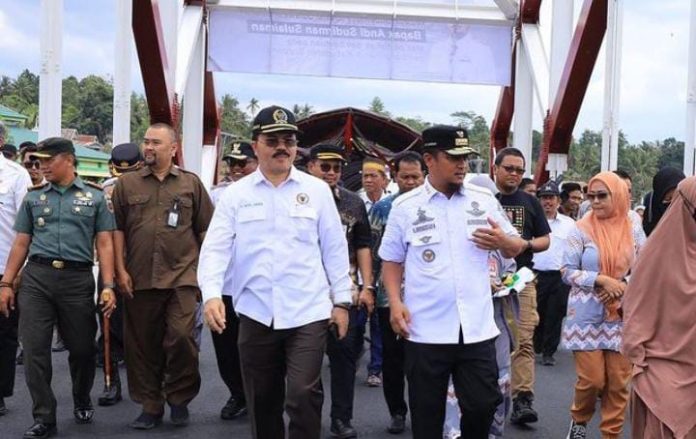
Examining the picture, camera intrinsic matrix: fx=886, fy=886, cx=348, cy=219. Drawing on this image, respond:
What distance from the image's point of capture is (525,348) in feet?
21.6

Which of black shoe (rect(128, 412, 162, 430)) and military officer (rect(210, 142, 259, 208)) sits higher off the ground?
military officer (rect(210, 142, 259, 208))

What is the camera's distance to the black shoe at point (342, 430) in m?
6.14

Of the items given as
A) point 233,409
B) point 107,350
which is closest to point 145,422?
point 233,409

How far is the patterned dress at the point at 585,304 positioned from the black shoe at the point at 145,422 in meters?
2.96

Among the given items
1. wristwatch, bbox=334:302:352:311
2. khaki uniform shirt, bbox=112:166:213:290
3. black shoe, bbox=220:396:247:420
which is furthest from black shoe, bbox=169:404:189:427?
wristwatch, bbox=334:302:352:311

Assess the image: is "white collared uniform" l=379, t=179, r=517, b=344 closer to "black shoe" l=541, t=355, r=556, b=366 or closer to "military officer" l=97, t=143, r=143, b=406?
"military officer" l=97, t=143, r=143, b=406

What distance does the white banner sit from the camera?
16.4 metres

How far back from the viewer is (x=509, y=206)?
6.28m

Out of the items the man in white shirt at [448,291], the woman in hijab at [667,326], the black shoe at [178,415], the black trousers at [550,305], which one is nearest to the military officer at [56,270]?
the black shoe at [178,415]

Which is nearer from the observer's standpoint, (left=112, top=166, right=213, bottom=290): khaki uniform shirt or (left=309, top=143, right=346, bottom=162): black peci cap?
(left=112, top=166, right=213, bottom=290): khaki uniform shirt

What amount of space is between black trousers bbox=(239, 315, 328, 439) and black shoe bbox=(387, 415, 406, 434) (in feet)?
5.83

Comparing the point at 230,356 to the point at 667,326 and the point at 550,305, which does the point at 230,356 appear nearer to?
the point at 667,326

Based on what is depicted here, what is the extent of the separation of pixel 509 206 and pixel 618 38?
964cm

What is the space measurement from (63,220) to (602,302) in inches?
143
